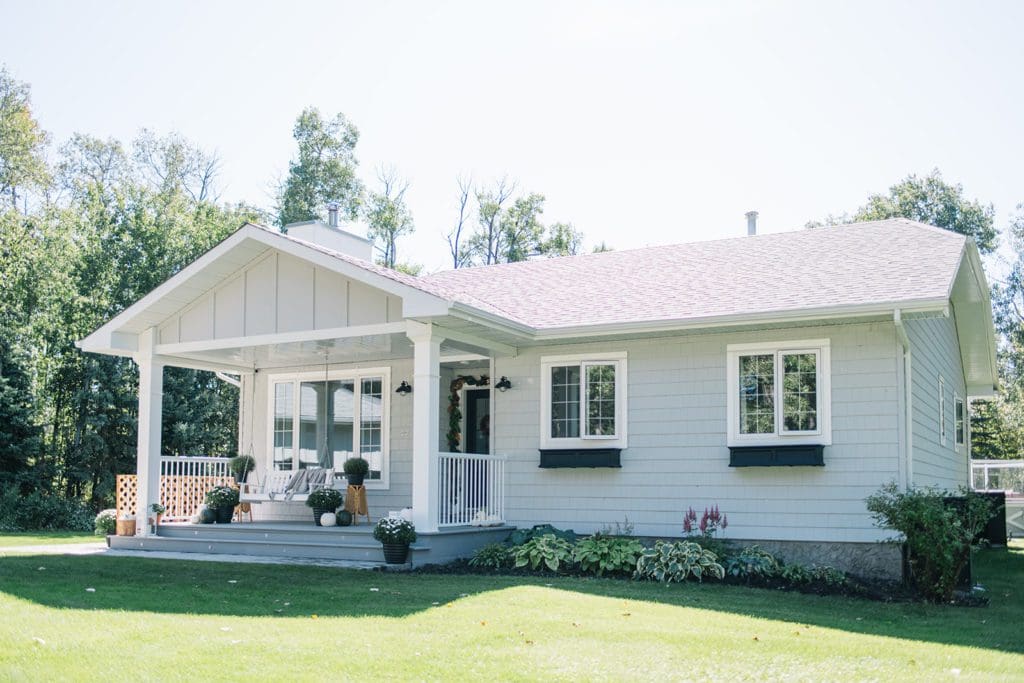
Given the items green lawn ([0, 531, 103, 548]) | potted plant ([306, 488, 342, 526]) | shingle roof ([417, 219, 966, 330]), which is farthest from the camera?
green lawn ([0, 531, 103, 548])

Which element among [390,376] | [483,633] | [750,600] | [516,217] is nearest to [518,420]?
[390,376]

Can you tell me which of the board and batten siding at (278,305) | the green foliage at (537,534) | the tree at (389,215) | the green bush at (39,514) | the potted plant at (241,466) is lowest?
the green bush at (39,514)

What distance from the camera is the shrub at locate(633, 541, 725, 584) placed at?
406 inches

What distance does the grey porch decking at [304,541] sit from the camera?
37.6 ft

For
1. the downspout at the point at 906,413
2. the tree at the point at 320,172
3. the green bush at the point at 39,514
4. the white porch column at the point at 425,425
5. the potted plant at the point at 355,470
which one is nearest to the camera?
the downspout at the point at 906,413

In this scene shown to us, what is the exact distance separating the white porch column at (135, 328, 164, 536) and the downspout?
9.32 meters

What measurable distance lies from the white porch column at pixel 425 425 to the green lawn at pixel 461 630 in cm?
114

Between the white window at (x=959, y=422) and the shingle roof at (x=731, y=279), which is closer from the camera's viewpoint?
the shingle roof at (x=731, y=279)

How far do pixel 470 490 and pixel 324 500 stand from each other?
2154 millimetres

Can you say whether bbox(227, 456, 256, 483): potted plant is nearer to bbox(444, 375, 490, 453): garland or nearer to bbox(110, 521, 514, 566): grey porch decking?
bbox(110, 521, 514, 566): grey porch decking

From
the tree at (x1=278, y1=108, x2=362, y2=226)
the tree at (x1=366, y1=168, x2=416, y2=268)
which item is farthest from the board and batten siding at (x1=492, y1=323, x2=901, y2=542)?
the tree at (x1=366, y1=168, x2=416, y2=268)

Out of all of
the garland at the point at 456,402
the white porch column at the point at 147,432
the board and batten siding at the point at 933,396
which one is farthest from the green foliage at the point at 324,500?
the board and batten siding at the point at 933,396

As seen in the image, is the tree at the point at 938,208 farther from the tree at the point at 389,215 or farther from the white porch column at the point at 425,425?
the white porch column at the point at 425,425

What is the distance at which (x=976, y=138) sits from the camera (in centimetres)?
2428
